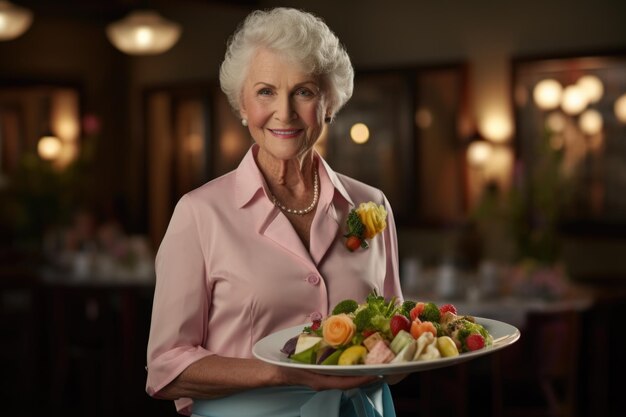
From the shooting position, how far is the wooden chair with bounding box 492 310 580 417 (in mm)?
5285

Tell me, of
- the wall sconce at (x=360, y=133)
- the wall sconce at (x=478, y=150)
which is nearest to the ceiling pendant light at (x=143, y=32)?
the wall sconce at (x=360, y=133)

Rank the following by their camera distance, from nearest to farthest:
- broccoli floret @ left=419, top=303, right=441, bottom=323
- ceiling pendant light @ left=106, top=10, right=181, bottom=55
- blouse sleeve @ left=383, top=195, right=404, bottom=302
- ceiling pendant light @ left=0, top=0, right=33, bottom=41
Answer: broccoli floret @ left=419, top=303, right=441, bottom=323 < blouse sleeve @ left=383, top=195, right=404, bottom=302 < ceiling pendant light @ left=0, top=0, right=33, bottom=41 < ceiling pendant light @ left=106, top=10, right=181, bottom=55

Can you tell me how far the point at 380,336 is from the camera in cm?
183

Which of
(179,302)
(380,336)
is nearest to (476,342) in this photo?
(380,336)

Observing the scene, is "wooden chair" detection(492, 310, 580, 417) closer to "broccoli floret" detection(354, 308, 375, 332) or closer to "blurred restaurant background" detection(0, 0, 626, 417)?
"blurred restaurant background" detection(0, 0, 626, 417)

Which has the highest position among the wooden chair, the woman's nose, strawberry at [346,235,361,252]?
the woman's nose

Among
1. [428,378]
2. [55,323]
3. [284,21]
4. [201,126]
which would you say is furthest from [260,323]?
[201,126]

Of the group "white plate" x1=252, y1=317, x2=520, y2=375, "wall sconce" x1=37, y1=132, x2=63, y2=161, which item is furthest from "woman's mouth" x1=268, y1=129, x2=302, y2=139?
"wall sconce" x1=37, y1=132, x2=63, y2=161

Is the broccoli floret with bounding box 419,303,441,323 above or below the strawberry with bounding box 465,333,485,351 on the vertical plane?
above

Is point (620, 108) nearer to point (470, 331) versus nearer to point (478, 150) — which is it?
point (478, 150)

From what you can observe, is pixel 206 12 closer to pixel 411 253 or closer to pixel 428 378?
pixel 411 253

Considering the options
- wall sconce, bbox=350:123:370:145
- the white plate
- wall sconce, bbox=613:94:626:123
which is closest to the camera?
the white plate

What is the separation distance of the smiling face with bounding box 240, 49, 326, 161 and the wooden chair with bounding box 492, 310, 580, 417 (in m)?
3.43

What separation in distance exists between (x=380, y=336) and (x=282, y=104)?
0.49 metres
